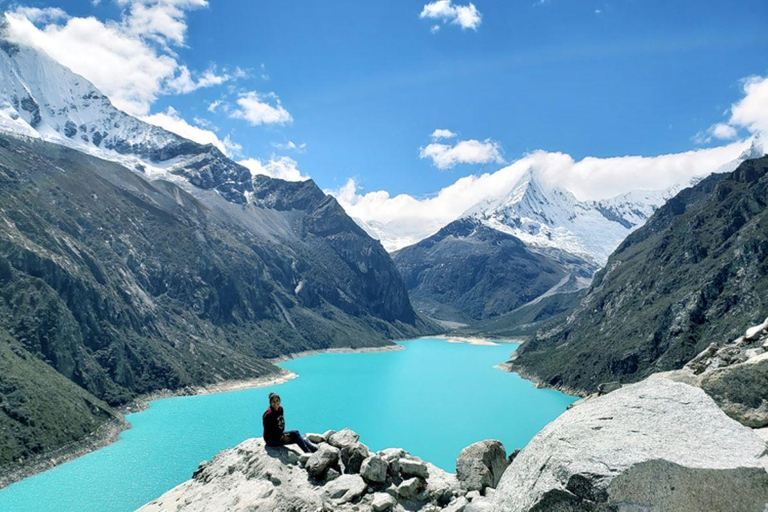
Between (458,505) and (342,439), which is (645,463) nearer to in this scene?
(458,505)

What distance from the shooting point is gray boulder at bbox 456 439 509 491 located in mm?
16969

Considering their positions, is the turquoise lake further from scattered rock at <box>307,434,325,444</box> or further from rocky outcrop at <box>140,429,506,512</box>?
rocky outcrop at <box>140,429,506,512</box>

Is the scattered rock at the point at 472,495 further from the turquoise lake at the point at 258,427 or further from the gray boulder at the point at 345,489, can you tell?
the turquoise lake at the point at 258,427

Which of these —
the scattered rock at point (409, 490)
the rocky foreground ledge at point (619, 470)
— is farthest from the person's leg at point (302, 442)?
the scattered rock at point (409, 490)

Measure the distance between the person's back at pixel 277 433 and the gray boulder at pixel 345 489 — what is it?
2.65m

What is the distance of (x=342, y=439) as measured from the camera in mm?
20828

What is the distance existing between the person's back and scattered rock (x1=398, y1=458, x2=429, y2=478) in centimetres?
405

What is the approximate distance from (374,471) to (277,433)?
4.83 metres

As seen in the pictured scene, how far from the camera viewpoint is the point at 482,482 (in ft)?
55.2

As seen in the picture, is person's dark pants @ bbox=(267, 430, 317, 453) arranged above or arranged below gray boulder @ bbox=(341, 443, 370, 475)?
above

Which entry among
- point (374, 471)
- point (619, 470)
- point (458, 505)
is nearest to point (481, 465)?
point (458, 505)

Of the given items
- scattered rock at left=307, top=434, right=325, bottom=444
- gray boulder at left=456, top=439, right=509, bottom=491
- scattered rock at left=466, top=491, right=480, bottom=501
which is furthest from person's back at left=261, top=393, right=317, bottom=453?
scattered rock at left=466, top=491, right=480, bottom=501

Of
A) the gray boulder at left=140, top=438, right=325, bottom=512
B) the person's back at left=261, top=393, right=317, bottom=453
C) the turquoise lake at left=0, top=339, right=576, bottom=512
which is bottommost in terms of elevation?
the turquoise lake at left=0, top=339, right=576, bottom=512

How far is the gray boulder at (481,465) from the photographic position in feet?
55.7
